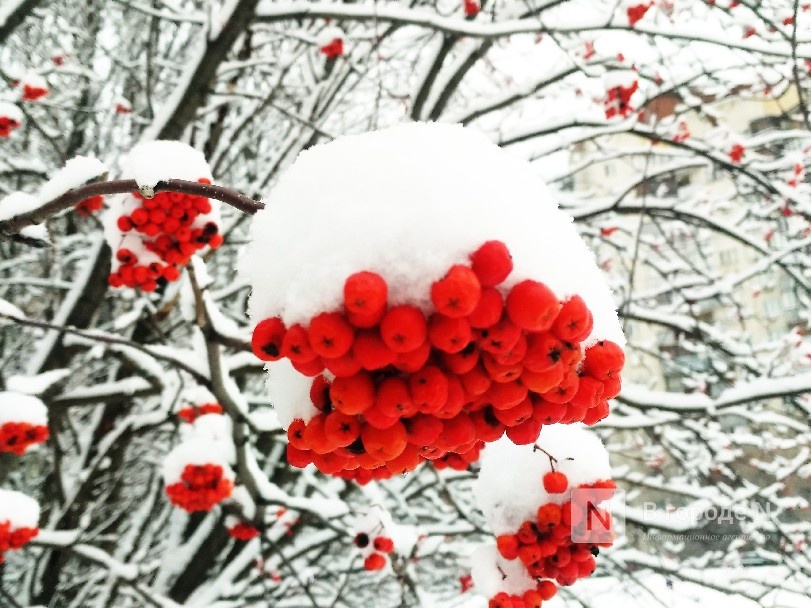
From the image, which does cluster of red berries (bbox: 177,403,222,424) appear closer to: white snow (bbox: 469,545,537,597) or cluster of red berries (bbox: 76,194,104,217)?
cluster of red berries (bbox: 76,194,104,217)

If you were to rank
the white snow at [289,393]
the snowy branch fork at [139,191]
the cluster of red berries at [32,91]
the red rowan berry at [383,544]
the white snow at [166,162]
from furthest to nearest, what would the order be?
the cluster of red berries at [32,91] < the red rowan berry at [383,544] < the white snow at [166,162] < the snowy branch fork at [139,191] < the white snow at [289,393]

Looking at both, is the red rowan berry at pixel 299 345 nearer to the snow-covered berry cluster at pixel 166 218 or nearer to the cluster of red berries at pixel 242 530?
the snow-covered berry cluster at pixel 166 218

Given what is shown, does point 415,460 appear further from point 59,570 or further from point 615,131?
point 59,570

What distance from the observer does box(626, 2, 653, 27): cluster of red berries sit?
3574mm

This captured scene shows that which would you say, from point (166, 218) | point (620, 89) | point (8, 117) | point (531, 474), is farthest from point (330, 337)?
point (620, 89)

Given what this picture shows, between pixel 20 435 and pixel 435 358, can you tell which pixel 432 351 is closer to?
pixel 435 358

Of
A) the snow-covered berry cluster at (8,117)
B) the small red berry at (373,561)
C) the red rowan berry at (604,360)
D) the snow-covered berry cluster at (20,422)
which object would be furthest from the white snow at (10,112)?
the red rowan berry at (604,360)

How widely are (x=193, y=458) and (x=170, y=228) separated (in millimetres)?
1459

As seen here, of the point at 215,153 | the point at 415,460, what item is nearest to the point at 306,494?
the point at 215,153

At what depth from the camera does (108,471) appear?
5.35m

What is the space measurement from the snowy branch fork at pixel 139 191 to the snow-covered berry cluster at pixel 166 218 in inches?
18.4

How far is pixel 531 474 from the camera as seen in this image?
196 centimetres

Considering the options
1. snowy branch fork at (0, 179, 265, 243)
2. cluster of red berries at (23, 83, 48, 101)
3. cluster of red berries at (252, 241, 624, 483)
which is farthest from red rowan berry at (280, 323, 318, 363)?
cluster of red berries at (23, 83, 48, 101)

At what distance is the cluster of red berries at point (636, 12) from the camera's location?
11.7 feet
